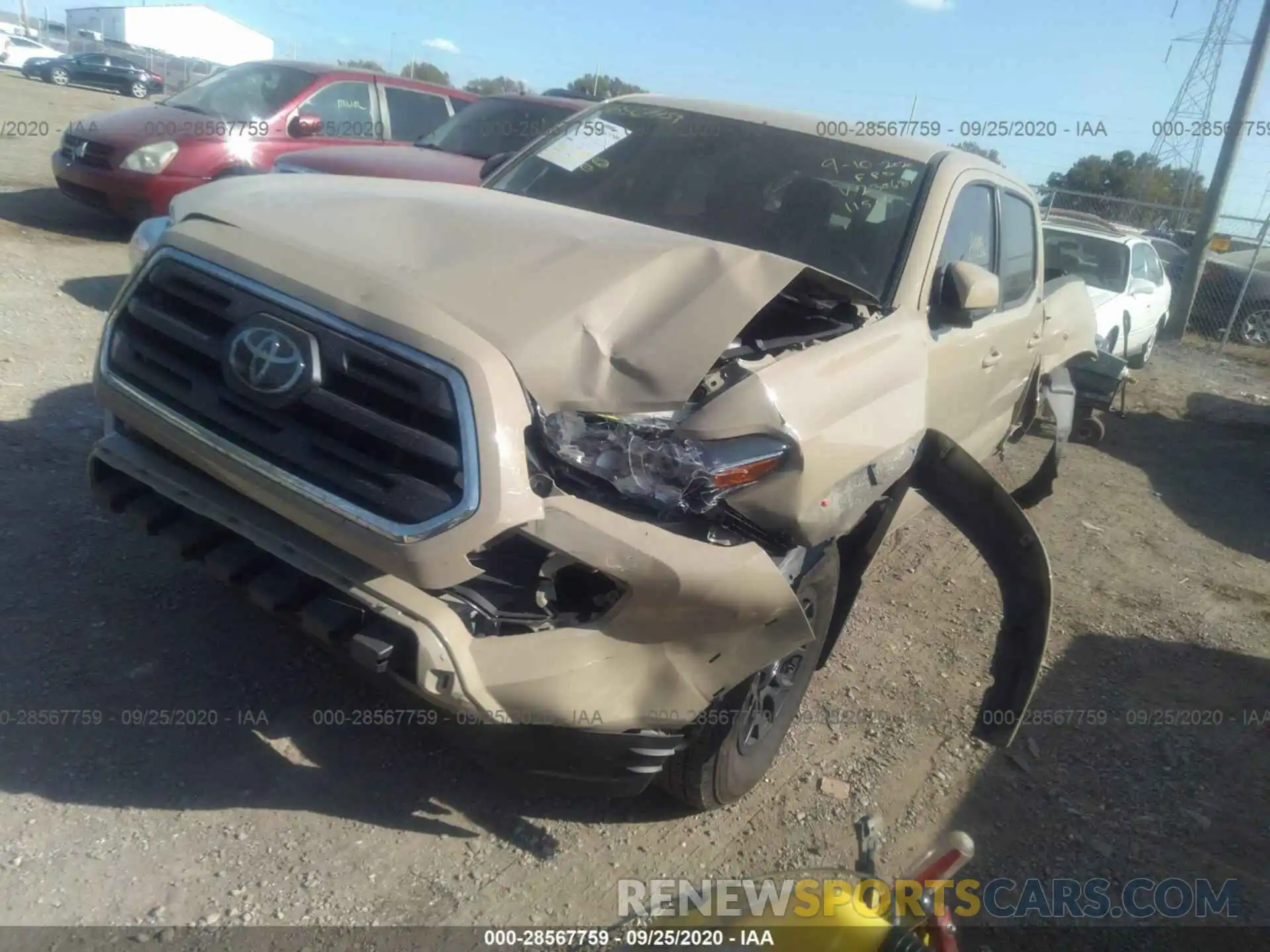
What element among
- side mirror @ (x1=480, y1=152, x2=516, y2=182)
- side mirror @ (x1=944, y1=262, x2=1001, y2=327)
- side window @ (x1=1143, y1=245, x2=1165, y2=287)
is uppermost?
side mirror @ (x1=480, y1=152, x2=516, y2=182)

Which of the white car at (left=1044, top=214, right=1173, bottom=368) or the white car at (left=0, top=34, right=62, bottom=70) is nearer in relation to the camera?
the white car at (left=1044, top=214, right=1173, bottom=368)

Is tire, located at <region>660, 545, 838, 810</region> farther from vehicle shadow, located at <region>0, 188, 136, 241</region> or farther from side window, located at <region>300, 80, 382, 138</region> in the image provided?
vehicle shadow, located at <region>0, 188, 136, 241</region>

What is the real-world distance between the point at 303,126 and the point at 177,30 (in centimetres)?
6670

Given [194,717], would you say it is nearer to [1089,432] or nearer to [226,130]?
[226,130]

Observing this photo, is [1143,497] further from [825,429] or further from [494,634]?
[494,634]

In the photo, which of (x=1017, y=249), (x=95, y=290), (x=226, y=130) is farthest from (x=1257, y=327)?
(x=95, y=290)

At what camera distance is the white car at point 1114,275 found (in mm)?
9625

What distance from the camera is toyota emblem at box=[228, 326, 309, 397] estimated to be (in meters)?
2.24

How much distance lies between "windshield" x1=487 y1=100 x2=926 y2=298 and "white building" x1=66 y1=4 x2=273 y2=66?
63407mm

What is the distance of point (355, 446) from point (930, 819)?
227cm

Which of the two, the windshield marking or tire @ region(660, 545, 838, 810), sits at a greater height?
the windshield marking

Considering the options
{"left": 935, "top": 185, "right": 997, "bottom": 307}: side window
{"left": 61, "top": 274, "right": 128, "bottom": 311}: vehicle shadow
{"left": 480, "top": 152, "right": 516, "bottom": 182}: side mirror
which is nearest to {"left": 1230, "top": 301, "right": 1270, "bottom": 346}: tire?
{"left": 935, "top": 185, "right": 997, "bottom": 307}: side window

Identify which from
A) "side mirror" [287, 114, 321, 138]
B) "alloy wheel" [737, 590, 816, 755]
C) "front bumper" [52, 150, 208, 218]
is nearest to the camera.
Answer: "alloy wheel" [737, 590, 816, 755]

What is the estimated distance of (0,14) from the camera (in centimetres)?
5784
